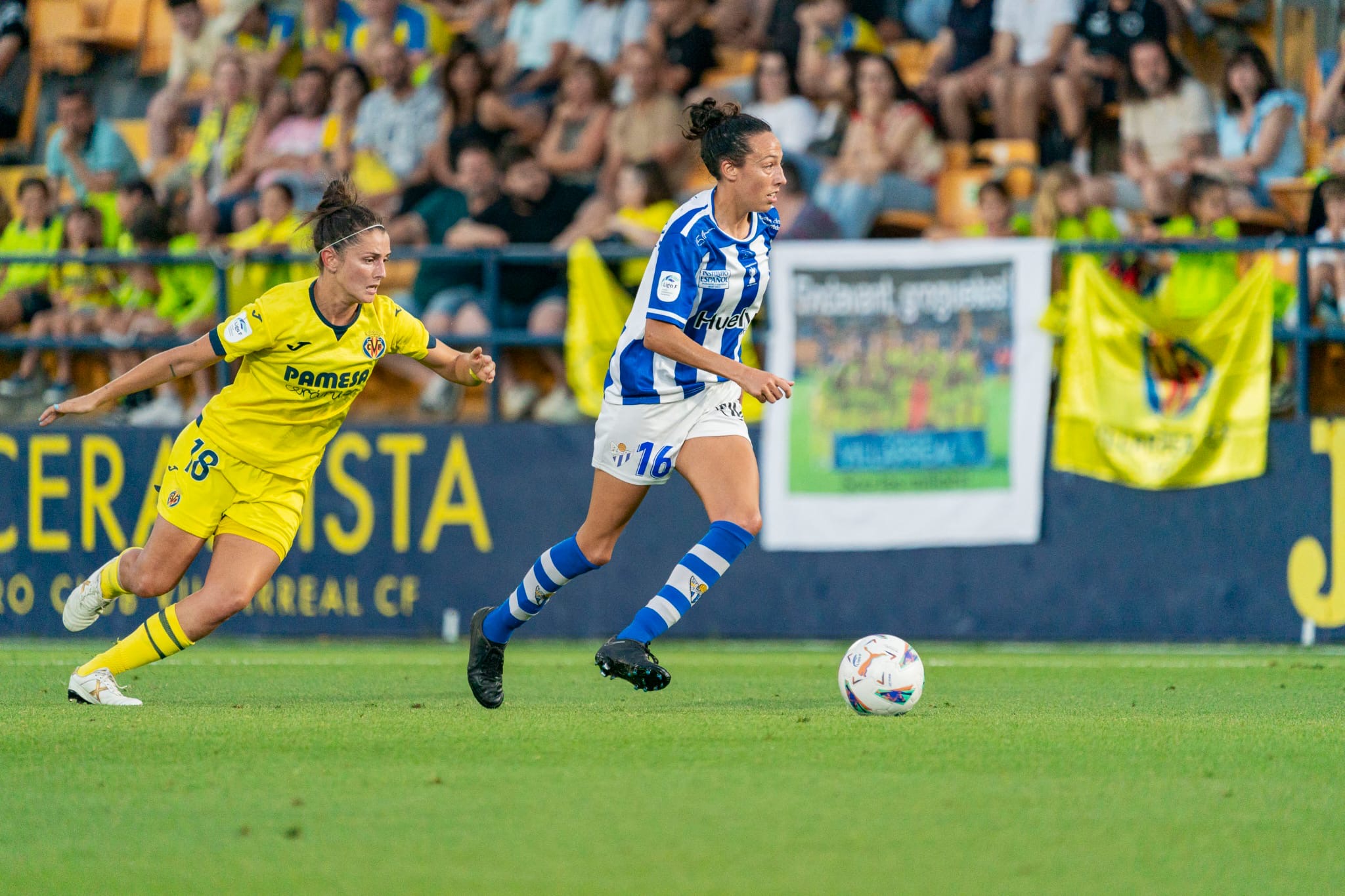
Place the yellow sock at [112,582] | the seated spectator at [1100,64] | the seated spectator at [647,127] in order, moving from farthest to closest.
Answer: the seated spectator at [647,127] → the seated spectator at [1100,64] → the yellow sock at [112,582]

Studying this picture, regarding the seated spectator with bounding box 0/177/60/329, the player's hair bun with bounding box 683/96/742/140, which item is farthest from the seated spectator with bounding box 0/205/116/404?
the player's hair bun with bounding box 683/96/742/140

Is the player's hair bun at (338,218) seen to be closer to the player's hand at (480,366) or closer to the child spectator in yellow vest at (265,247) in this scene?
the player's hand at (480,366)

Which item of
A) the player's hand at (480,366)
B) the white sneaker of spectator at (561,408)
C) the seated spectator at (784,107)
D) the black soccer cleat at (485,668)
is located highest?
the seated spectator at (784,107)

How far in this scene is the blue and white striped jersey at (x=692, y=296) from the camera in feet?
22.6

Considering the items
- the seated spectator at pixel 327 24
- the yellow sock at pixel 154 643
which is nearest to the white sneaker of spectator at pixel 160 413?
the seated spectator at pixel 327 24

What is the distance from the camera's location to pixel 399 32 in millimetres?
15039

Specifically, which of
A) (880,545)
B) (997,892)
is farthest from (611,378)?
(880,545)

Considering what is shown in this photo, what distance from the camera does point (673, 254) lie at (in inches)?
271

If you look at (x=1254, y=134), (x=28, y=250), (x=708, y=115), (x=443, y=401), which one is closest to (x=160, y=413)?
(x=443, y=401)

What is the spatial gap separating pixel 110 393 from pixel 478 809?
113 inches

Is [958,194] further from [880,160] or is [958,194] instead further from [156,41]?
→ [156,41]

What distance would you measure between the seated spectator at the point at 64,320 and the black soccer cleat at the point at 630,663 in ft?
24.3

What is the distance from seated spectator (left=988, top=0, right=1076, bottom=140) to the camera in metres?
12.7

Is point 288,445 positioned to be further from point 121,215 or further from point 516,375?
point 121,215
